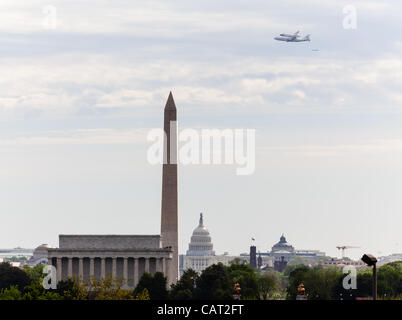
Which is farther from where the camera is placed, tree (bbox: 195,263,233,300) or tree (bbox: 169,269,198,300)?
tree (bbox: 195,263,233,300)

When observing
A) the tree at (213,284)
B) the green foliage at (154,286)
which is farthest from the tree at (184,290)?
the green foliage at (154,286)

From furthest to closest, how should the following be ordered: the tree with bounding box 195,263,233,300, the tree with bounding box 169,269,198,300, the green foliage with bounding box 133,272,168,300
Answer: the green foliage with bounding box 133,272,168,300 → the tree with bounding box 195,263,233,300 → the tree with bounding box 169,269,198,300

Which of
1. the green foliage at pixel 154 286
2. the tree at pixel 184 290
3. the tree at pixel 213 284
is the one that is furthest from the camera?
the green foliage at pixel 154 286

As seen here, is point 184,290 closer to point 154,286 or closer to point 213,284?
point 213,284

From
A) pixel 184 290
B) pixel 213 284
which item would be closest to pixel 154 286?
pixel 213 284

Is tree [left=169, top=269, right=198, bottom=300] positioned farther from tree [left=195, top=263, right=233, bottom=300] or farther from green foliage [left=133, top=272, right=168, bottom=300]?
green foliage [left=133, top=272, right=168, bottom=300]

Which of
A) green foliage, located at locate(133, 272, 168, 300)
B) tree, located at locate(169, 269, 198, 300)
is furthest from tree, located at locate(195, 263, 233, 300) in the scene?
green foliage, located at locate(133, 272, 168, 300)

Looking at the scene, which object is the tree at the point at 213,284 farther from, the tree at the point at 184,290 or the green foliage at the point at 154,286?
the green foliage at the point at 154,286
